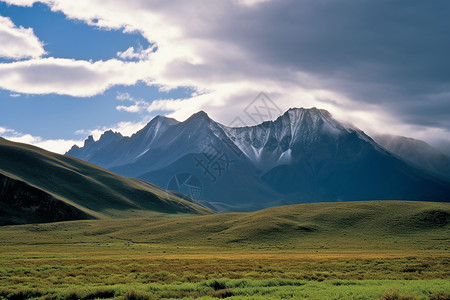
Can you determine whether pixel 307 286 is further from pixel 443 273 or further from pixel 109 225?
pixel 109 225

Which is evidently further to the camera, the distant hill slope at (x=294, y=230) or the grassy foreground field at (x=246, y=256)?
the distant hill slope at (x=294, y=230)

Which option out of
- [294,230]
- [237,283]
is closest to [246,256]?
[237,283]

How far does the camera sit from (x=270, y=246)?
102312mm

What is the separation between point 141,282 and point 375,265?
3014cm

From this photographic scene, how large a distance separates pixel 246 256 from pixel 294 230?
61678 millimetres

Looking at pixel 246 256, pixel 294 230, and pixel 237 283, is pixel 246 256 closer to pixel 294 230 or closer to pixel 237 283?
pixel 237 283

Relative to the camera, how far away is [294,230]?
417 feet

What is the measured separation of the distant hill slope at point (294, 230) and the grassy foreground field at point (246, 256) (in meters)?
0.35

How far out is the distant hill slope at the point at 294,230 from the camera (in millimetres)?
106812

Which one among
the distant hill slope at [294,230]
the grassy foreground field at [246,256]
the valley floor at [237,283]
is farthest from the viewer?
the distant hill slope at [294,230]

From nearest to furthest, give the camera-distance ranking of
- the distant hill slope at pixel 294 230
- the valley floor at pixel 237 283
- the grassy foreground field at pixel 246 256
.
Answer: the valley floor at pixel 237 283
the grassy foreground field at pixel 246 256
the distant hill slope at pixel 294 230

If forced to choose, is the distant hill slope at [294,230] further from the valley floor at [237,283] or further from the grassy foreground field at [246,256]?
the valley floor at [237,283]

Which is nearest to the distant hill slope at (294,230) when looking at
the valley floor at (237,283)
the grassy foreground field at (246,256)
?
the grassy foreground field at (246,256)

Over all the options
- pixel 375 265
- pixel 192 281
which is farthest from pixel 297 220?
pixel 192 281
